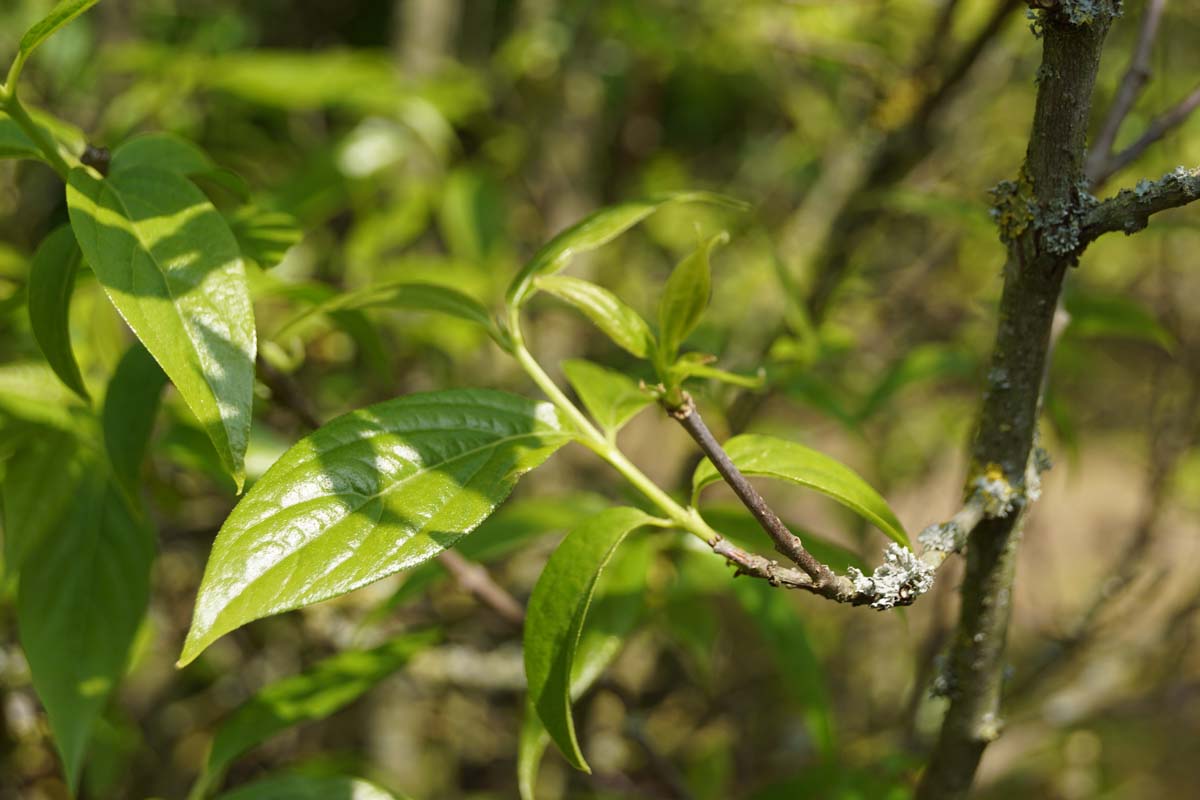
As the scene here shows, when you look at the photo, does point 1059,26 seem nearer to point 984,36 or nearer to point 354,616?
point 984,36

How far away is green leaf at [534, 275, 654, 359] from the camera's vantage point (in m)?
0.63

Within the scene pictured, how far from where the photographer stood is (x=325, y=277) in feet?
7.48

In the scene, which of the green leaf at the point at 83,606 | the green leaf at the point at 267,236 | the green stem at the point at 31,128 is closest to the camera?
the green stem at the point at 31,128

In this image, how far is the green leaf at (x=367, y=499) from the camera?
1.75 ft

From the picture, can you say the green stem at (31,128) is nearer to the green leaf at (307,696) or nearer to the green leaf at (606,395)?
the green leaf at (606,395)

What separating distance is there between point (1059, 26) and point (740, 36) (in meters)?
1.78

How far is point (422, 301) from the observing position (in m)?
0.73

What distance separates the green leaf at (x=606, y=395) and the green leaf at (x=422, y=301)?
7 centimetres

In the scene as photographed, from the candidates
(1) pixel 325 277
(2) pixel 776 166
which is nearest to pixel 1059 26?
(1) pixel 325 277

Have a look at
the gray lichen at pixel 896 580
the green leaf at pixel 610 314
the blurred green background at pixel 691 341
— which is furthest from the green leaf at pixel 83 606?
the gray lichen at pixel 896 580

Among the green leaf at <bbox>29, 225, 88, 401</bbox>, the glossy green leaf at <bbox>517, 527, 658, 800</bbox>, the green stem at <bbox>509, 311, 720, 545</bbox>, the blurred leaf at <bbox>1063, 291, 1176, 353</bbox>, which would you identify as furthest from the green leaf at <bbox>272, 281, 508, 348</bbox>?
the blurred leaf at <bbox>1063, 291, 1176, 353</bbox>

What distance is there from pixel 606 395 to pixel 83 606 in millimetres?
535

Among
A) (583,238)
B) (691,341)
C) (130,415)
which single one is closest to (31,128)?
(130,415)

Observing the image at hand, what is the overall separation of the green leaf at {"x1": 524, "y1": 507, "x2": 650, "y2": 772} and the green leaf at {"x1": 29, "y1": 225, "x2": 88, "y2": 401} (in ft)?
1.15
